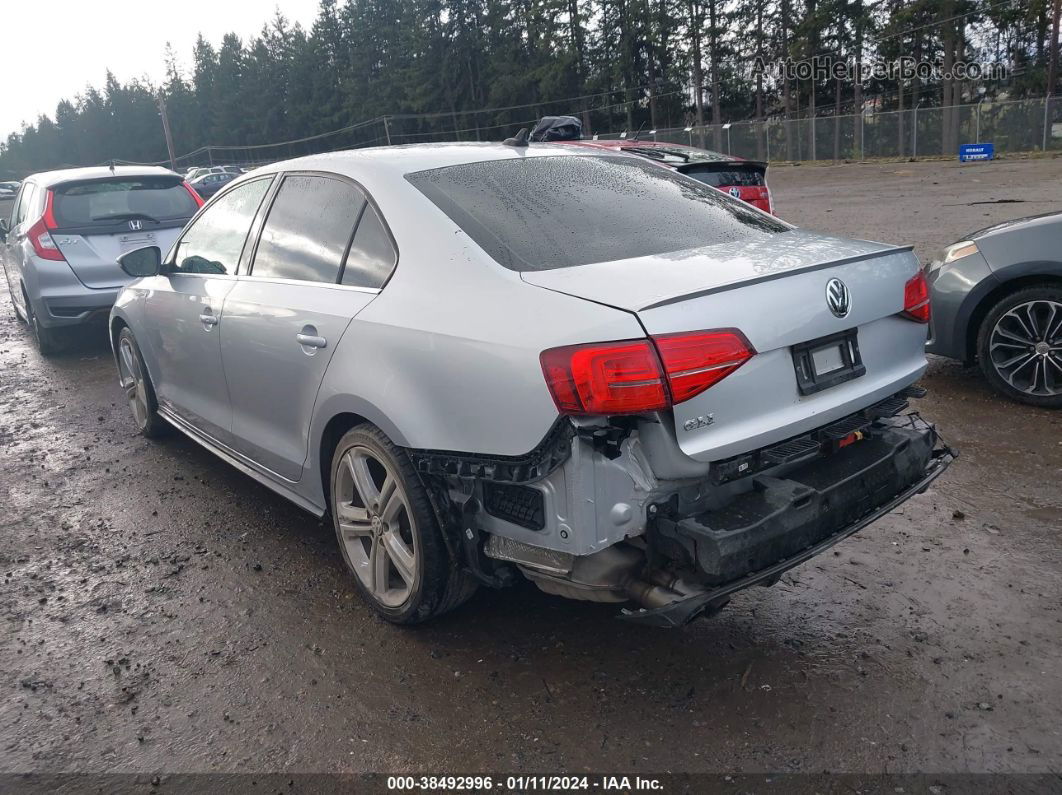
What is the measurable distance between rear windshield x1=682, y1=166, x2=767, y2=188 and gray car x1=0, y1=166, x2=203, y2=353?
513cm

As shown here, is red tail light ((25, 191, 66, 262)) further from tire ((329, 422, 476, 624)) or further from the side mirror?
tire ((329, 422, 476, 624))

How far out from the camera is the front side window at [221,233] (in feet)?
14.0

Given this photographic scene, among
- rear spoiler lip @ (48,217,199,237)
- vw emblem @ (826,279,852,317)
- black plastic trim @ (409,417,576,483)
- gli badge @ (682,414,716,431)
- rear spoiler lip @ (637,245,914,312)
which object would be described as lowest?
black plastic trim @ (409,417,576,483)

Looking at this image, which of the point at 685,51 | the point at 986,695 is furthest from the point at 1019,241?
the point at 685,51

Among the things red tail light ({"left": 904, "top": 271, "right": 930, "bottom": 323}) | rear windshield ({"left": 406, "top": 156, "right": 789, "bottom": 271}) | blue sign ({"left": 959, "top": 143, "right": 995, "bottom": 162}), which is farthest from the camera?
blue sign ({"left": 959, "top": 143, "right": 995, "bottom": 162})

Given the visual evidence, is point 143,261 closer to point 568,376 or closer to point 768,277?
point 568,376

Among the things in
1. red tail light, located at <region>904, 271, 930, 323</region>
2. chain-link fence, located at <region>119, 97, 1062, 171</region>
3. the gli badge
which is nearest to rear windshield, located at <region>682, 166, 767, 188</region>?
red tail light, located at <region>904, 271, 930, 323</region>

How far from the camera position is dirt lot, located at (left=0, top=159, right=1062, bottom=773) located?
264 cm

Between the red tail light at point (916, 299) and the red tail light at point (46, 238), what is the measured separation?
7989mm

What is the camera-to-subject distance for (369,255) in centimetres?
332

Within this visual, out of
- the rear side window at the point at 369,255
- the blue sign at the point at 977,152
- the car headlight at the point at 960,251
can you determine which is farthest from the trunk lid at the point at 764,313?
the blue sign at the point at 977,152

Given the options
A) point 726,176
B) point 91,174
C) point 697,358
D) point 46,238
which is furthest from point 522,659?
point 91,174

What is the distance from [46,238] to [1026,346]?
8477 millimetres

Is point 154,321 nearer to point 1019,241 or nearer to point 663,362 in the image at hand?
point 663,362
